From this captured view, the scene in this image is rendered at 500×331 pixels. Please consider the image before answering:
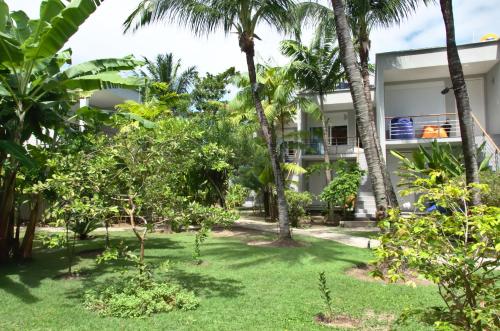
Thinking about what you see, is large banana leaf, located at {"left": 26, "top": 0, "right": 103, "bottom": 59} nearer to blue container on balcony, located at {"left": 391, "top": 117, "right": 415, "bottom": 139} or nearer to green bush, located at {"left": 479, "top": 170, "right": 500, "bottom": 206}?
green bush, located at {"left": 479, "top": 170, "right": 500, "bottom": 206}

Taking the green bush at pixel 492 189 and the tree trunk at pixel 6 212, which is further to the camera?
the green bush at pixel 492 189

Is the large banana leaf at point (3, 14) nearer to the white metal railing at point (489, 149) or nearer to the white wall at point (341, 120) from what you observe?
the white metal railing at point (489, 149)

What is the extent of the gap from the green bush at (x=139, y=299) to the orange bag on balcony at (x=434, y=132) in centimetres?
1619

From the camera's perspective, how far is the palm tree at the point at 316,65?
20403mm

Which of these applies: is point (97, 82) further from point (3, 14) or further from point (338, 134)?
point (338, 134)

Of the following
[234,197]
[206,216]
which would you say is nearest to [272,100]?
[234,197]

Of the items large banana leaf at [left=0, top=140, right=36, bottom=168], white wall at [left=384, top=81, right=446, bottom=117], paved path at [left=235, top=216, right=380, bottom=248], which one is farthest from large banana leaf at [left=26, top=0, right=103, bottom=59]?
white wall at [left=384, top=81, right=446, bottom=117]

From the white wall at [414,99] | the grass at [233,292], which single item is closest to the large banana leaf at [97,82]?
the grass at [233,292]

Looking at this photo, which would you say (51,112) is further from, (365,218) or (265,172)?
(365,218)

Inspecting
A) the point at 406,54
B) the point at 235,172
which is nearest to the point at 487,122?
the point at 406,54

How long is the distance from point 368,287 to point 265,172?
12.8 m

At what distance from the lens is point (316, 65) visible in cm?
2073

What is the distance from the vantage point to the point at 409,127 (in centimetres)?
2095

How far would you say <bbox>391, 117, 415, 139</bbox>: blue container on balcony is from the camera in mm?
20875
